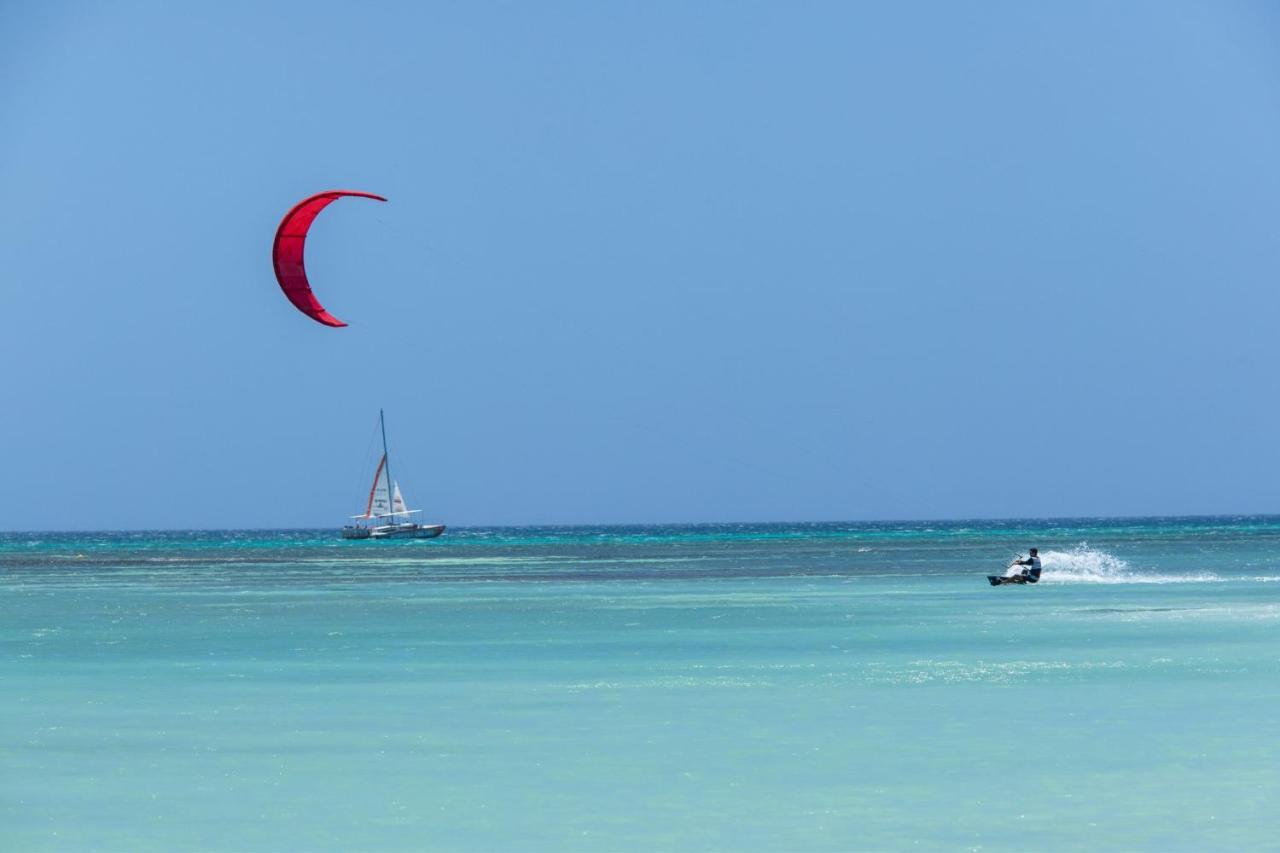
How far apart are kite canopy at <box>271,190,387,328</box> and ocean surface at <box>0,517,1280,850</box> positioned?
4.93 meters

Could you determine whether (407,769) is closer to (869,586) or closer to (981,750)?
(981,750)

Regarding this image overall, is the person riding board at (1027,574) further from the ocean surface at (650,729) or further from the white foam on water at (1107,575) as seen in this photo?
the ocean surface at (650,729)

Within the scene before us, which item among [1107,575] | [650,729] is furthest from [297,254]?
[1107,575]

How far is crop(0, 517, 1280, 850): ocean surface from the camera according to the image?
11.3 m

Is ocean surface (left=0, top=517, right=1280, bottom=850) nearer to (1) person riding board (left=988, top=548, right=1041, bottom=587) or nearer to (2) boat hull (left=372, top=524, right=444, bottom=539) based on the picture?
(1) person riding board (left=988, top=548, right=1041, bottom=587)

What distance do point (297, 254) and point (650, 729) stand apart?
15576 mm

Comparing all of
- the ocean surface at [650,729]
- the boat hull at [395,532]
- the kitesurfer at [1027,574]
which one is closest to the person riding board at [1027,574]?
the kitesurfer at [1027,574]

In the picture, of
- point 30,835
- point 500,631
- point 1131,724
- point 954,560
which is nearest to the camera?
point 30,835

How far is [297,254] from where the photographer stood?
29.0 m

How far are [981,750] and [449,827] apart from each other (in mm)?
4472

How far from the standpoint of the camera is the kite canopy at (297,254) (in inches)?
1109

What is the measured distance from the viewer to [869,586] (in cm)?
4209

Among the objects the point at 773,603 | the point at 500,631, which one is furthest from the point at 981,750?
the point at 773,603

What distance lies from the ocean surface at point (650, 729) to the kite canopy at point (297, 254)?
4.93m
